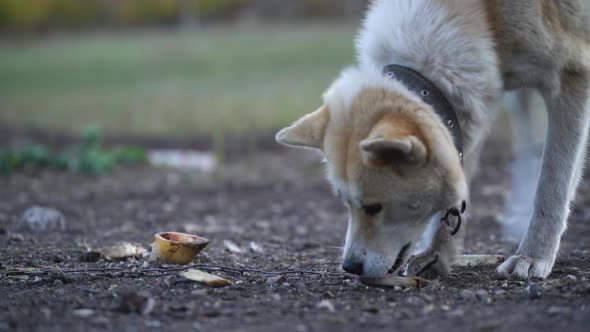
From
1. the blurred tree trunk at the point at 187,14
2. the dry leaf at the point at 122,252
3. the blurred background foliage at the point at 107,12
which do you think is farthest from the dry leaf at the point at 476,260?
the blurred background foliage at the point at 107,12

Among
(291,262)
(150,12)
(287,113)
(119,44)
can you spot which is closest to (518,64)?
(291,262)

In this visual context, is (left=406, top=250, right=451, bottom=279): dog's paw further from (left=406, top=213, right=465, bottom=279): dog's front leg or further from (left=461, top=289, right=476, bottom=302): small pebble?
(left=461, top=289, right=476, bottom=302): small pebble

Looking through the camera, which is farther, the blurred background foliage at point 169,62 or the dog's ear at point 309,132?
the blurred background foliage at point 169,62

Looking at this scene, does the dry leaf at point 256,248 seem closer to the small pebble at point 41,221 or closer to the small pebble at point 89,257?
the small pebble at point 89,257

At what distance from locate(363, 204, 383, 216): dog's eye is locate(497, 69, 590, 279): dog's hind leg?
1121 mm

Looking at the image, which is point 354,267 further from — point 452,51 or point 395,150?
point 452,51

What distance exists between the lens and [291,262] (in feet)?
16.4

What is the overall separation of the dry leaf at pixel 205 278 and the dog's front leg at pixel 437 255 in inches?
45.6

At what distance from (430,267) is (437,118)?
97 cm

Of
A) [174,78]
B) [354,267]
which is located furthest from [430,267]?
[174,78]

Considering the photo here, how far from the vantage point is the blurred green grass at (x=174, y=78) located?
518 inches

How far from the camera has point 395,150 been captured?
3684 millimetres

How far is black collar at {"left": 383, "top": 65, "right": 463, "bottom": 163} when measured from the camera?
4.23 meters

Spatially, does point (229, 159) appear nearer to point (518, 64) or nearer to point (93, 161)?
point (93, 161)
